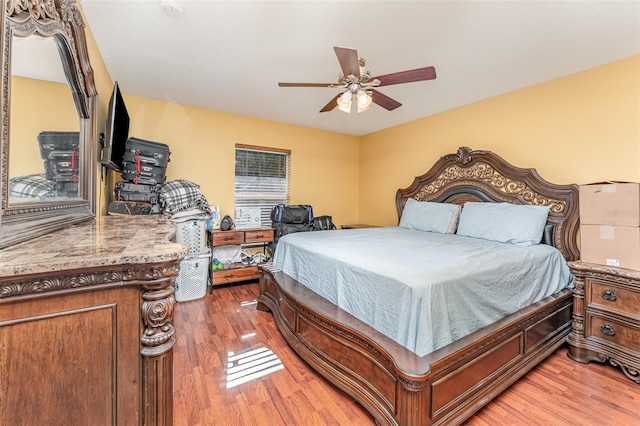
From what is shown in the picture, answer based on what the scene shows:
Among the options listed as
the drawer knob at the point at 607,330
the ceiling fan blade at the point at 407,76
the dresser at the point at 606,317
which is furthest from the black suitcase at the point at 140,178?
the drawer knob at the point at 607,330

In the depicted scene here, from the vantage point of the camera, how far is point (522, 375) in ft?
6.10

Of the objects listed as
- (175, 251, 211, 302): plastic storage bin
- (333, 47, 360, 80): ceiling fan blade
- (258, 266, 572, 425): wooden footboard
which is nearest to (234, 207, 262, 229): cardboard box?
(175, 251, 211, 302): plastic storage bin

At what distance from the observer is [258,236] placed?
393cm

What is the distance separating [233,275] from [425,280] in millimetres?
2906

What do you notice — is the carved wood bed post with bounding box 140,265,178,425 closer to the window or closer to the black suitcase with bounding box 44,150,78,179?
the black suitcase with bounding box 44,150,78,179

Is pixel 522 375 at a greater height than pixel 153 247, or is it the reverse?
pixel 153 247

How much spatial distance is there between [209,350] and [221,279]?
1487mm

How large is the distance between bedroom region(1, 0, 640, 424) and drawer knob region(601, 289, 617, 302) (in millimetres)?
1110

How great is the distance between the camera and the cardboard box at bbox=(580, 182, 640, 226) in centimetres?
200

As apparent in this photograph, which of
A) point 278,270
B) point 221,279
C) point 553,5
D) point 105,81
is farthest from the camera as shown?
point 221,279

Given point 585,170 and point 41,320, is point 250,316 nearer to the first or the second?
point 41,320

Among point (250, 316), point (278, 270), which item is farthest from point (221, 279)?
point (278, 270)

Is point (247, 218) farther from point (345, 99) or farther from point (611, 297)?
point (611, 297)

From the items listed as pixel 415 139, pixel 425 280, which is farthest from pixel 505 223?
pixel 415 139
